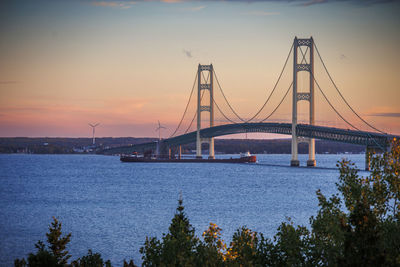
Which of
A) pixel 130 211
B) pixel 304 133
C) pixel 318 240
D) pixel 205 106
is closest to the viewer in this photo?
pixel 318 240

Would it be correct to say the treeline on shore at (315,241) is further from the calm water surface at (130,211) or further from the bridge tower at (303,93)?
the bridge tower at (303,93)

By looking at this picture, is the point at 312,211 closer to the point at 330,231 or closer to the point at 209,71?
the point at 330,231

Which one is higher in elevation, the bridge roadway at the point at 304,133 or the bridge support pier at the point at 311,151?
the bridge roadway at the point at 304,133

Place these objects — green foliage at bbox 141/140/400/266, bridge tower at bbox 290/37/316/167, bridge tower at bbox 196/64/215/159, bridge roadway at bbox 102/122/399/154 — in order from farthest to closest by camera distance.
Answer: bridge tower at bbox 196/64/215/159
bridge tower at bbox 290/37/316/167
bridge roadway at bbox 102/122/399/154
green foliage at bbox 141/140/400/266

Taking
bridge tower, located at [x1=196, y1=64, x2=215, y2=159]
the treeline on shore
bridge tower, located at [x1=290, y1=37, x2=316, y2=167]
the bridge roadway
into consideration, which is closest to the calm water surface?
the treeline on shore

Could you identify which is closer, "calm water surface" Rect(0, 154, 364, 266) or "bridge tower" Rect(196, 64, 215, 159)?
"calm water surface" Rect(0, 154, 364, 266)

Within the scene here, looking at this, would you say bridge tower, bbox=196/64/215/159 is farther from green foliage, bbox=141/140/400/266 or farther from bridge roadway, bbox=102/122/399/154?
green foliage, bbox=141/140/400/266

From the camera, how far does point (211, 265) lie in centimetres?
1042

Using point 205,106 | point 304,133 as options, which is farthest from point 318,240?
point 205,106

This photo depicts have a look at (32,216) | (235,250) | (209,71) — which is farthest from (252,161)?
(235,250)

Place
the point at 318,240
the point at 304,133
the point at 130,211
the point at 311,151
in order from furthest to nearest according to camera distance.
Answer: the point at 311,151, the point at 304,133, the point at 130,211, the point at 318,240

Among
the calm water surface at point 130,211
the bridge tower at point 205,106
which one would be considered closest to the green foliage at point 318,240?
the calm water surface at point 130,211

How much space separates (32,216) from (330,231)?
23132 millimetres

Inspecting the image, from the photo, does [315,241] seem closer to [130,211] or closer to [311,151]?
[130,211]
